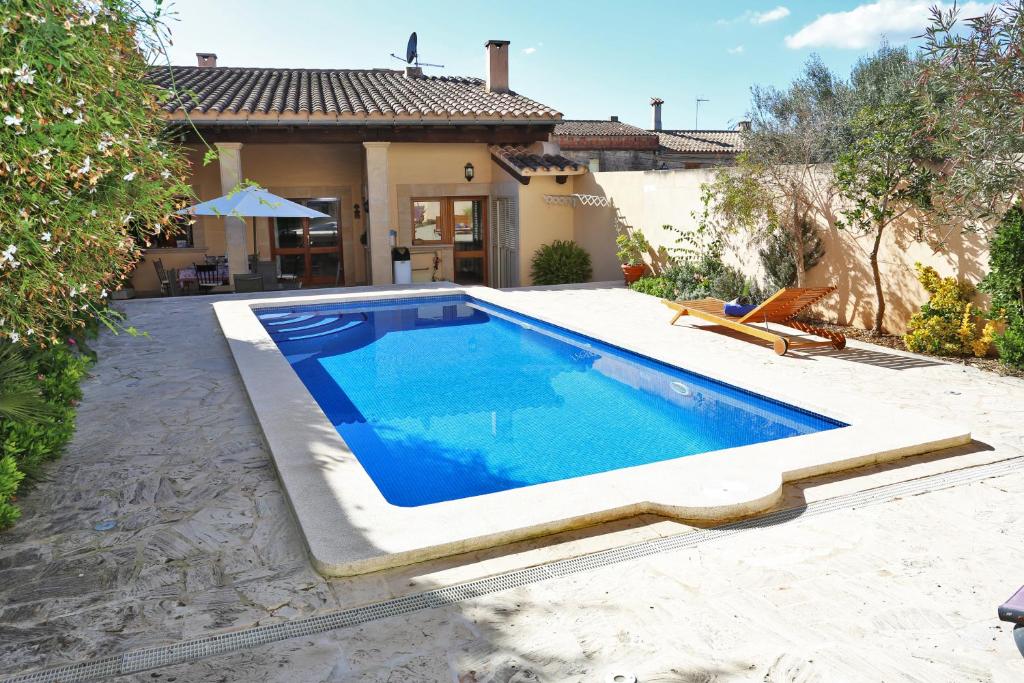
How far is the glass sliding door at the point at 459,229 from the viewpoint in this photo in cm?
1806

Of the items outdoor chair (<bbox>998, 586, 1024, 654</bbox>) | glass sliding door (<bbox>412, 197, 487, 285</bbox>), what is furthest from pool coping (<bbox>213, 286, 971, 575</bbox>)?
glass sliding door (<bbox>412, 197, 487, 285</bbox>)

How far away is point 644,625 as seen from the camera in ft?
11.4

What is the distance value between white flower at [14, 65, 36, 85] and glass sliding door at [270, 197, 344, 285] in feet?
54.1

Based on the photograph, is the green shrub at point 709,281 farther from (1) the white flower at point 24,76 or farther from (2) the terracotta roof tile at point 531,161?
(1) the white flower at point 24,76

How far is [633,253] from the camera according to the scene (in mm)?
15195

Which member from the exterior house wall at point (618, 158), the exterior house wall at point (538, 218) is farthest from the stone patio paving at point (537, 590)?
the exterior house wall at point (618, 158)

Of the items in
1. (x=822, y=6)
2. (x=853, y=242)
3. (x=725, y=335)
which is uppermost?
(x=822, y=6)

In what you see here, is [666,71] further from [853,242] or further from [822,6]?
[853,242]

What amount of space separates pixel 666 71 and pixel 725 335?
30.0 meters

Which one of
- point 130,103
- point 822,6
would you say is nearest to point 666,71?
point 822,6

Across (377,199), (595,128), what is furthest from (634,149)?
(377,199)

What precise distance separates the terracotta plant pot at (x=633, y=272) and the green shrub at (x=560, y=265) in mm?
1658

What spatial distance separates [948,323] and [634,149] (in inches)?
1108

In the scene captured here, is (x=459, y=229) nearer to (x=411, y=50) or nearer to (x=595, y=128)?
(x=411, y=50)
